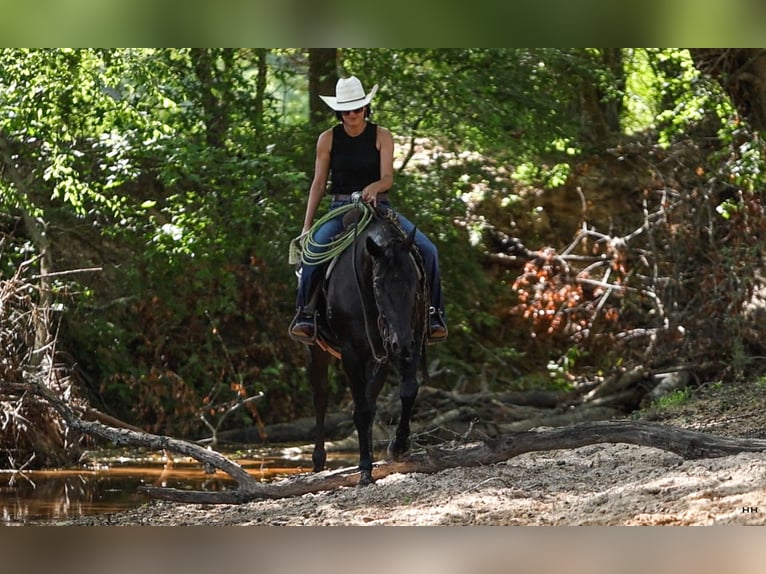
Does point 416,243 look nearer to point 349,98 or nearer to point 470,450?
point 349,98

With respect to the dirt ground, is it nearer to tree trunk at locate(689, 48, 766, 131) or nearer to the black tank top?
the black tank top

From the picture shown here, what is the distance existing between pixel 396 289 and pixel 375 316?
49cm

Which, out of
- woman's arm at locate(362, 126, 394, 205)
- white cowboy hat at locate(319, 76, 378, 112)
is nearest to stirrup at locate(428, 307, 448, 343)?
woman's arm at locate(362, 126, 394, 205)

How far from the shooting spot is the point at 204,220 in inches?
501

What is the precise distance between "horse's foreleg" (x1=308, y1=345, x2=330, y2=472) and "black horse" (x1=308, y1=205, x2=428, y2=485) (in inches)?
24.2

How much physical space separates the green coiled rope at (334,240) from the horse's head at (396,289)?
39cm

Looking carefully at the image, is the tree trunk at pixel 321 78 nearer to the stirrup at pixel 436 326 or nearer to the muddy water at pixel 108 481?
the muddy water at pixel 108 481

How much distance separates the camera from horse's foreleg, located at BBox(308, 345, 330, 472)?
9539 mm

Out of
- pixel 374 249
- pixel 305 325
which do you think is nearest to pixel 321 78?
pixel 305 325

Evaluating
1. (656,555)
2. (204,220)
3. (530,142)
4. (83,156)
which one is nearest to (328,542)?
(656,555)

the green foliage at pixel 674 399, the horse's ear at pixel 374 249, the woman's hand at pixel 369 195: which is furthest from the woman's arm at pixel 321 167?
the green foliage at pixel 674 399

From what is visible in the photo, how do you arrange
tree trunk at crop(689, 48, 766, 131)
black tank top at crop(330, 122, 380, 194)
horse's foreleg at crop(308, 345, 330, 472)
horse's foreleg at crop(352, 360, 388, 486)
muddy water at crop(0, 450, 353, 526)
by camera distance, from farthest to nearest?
1. tree trunk at crop(689, 48, 766, 131)
2. horse's foreleg at crop(308, 345, 330, 472)
3. black tank top at crop(330, 122, 380, 194)
4. muddy water at crop(0, 450, 353, 526)
5. horse's foreleg at crop(352, 360, 388, 486)
